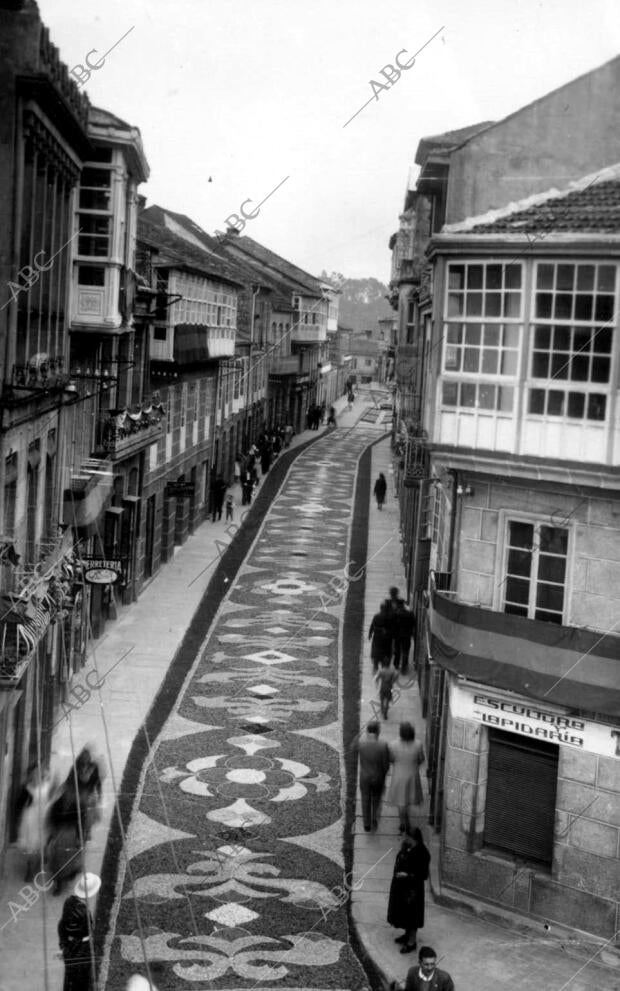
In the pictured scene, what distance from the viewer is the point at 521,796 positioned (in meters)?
16.7

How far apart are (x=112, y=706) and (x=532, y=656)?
421 inches

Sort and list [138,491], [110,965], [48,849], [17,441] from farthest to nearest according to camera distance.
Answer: [138,491] < [17,441] < [48,849] < [110,965]

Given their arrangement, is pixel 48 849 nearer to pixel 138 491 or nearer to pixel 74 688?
pixel 74 688

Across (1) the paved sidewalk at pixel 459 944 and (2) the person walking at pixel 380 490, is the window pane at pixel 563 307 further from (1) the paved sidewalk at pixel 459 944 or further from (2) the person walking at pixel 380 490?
(2) the person walking at pixel 380 490

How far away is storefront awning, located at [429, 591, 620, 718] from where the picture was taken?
1530 cm

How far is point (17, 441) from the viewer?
18.2 metres

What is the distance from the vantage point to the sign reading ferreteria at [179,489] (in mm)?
39531

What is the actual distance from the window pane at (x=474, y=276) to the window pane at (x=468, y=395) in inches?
47.0

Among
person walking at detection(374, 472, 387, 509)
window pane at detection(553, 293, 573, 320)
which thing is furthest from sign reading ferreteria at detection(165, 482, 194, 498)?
window pane at detection(553, 293, 573, 320)

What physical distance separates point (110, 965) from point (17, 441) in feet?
22.7

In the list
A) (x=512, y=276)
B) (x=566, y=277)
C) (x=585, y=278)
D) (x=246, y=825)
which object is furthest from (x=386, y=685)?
(x=585, y=278)

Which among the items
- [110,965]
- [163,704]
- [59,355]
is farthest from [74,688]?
[110,965]

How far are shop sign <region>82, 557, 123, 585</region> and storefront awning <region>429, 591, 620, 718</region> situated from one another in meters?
8.90

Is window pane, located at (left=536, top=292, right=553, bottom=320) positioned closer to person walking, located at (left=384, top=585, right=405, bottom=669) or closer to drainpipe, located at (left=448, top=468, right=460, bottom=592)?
drainpipe, located at (left=448, top=468, right=460, bottom=592)
